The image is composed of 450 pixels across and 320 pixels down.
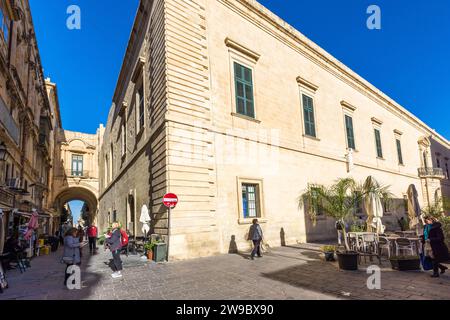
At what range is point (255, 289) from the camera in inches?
227

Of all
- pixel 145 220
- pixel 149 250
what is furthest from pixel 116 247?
pixel 145 220

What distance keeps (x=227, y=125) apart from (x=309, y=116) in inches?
260

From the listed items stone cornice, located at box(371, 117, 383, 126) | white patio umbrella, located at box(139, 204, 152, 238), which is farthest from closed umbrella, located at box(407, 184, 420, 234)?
stone cornice, located at box(371, 117, 383, 126)

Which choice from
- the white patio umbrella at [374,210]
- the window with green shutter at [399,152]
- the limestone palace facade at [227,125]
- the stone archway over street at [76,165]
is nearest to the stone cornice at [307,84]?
the limestone palace facade at [227,125]

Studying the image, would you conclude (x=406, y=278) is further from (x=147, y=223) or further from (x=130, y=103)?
(x=130, y=103)

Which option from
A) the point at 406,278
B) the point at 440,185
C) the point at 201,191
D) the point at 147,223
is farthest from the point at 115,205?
the point at 440,185

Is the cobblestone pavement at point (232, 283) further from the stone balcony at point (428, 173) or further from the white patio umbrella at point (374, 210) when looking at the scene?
the stone balcony at point (428, 173)

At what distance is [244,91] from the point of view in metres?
13.2

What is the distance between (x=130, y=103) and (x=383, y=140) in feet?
66.9

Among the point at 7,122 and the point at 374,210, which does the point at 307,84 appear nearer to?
the point at 374,210

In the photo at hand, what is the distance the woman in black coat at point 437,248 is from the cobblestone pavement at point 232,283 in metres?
0.27

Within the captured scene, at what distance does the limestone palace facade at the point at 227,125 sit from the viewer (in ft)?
35.0

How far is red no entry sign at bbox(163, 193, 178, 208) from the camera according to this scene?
31.0 ft

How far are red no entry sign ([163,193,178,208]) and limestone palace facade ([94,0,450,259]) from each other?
1.45 ft
